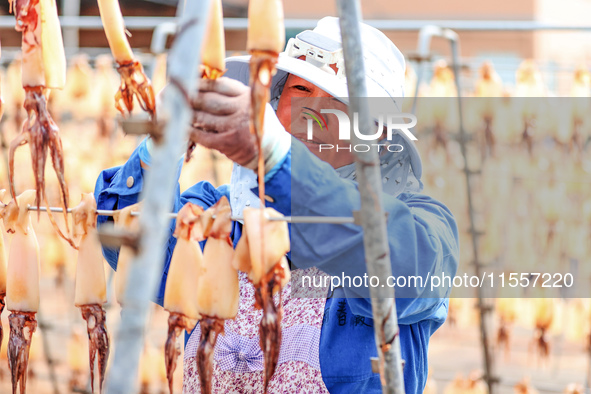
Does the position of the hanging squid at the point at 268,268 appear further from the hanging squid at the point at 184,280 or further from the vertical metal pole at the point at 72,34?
the vertical metal pole at the point at 72,34

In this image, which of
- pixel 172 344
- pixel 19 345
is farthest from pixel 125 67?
pixel 19 345

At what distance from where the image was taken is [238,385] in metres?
1.44

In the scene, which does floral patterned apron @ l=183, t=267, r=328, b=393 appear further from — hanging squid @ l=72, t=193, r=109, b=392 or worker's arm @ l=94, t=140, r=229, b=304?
hanging squid @ l=72, t=193, r=109, b=392

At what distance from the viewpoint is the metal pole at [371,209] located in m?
0.90

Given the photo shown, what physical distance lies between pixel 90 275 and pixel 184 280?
0.90ft

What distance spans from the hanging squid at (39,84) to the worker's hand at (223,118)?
298 mm

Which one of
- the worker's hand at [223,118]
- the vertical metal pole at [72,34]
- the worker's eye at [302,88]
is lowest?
the worker's hand at [223,118]

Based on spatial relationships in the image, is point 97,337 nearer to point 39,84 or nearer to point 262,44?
point 39,84

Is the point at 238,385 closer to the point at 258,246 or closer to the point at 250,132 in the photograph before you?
the point at 258,246

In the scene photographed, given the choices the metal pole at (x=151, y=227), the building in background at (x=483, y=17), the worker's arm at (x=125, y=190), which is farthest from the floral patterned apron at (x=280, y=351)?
the building in background at (x=483, y=17)

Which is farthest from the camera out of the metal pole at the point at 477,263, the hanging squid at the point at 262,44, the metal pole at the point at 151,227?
the metal pole at the point at 477,263

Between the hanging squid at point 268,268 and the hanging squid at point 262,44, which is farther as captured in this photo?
the hanging squid at point 268,268

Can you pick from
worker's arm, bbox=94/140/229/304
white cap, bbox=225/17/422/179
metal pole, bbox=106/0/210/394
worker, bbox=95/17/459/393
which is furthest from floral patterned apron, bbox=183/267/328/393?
metal pole, bbox=106/0/210/394

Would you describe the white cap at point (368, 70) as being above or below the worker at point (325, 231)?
above
